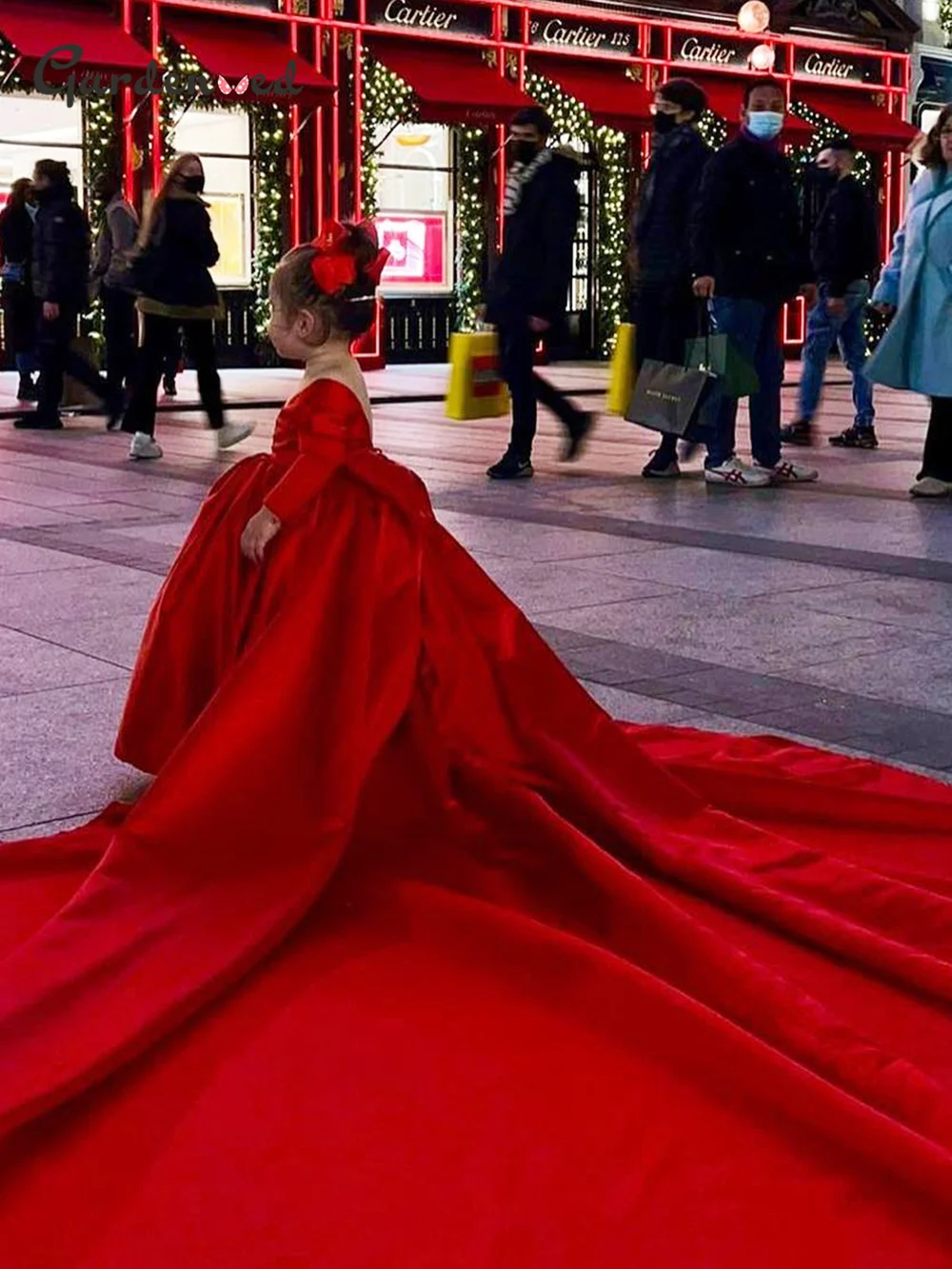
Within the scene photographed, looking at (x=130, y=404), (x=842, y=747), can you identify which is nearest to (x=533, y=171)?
(x=130, y=404)

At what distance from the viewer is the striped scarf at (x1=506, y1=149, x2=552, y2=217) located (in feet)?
30.2

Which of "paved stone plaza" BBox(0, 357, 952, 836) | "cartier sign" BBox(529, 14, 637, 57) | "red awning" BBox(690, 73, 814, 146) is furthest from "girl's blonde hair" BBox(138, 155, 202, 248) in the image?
"red awning" BBox(690, 73, 814, 146)

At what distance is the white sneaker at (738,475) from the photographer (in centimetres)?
957

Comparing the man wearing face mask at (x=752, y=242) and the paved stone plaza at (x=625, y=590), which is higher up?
the man wearing face mask at (x=752, y=242)

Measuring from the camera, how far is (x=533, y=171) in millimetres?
9234

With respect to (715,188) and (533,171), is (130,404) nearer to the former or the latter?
(533,171)

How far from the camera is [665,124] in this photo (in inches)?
372

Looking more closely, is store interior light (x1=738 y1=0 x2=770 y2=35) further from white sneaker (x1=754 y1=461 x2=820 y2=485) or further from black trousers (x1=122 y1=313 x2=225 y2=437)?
white sneaker (x1=754 y1=461 x2=820 y2=485)

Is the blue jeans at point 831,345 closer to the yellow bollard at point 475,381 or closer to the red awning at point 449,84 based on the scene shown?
the yellow bollard at point 475,381

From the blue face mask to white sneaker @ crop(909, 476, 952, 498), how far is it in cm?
191

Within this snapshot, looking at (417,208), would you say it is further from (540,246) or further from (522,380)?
(540,246)

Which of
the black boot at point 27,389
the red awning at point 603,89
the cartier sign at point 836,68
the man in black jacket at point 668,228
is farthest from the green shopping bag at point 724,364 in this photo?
the cartier sign at point 836,68

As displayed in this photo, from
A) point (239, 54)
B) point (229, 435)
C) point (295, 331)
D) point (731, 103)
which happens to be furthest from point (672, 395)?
point (731, 103)

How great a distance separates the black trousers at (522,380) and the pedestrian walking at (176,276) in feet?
6.48
